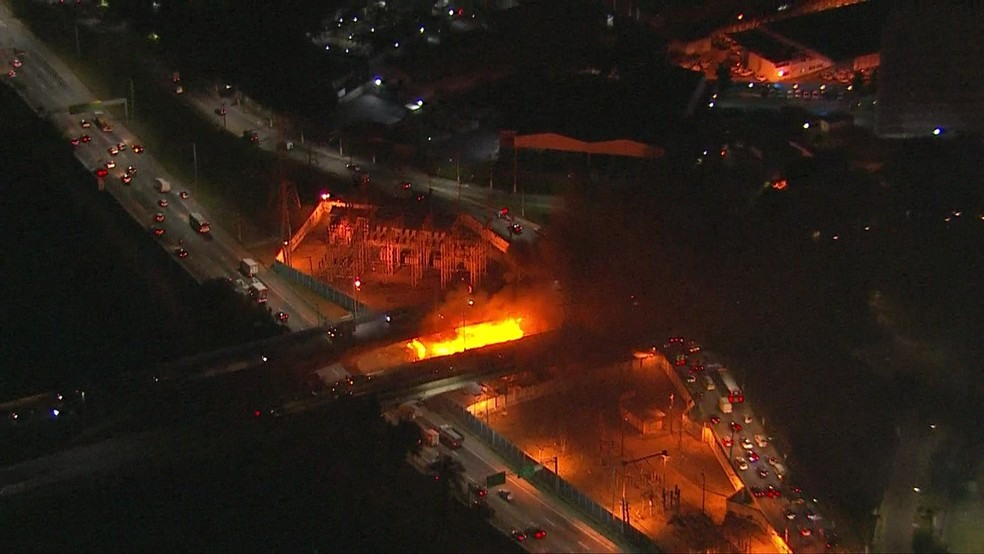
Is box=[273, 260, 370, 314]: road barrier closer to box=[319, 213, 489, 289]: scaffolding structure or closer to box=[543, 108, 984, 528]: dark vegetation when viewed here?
box=[319, 213, 489, 289]: scaffolding structure

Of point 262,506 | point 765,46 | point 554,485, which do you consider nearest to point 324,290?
point 262,506

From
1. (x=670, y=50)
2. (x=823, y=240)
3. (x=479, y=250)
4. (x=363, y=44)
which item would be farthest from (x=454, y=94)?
(x=823, y=240)

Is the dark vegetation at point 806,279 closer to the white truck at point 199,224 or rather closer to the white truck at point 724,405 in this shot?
Answer: the white truck at point 724,405

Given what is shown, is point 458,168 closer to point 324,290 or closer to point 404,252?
point 404,252

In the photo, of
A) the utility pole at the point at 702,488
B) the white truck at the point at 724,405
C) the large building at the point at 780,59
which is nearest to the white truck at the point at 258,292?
the white truck at the point at 724,405

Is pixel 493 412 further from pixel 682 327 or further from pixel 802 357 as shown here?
pixel 802 357

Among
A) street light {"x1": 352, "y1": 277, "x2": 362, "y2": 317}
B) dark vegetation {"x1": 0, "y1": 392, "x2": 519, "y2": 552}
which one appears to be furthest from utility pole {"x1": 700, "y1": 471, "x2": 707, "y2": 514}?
street light {"x1": 352, "y1": 277, "x2": 362, "y2": 317}

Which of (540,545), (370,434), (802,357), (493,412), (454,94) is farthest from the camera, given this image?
(454,94)
